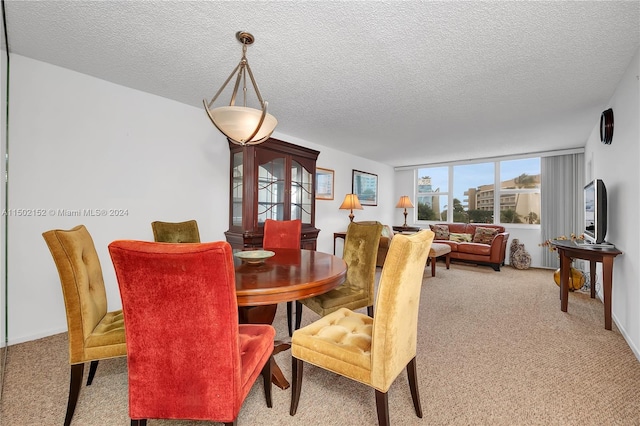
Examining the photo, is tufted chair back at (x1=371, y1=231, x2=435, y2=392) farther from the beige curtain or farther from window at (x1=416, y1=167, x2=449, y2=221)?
window at (x1=416, y1=167, x2=449, y2=221)

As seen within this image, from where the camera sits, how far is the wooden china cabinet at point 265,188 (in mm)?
3279

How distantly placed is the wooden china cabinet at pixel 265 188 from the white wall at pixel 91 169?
0.73ft

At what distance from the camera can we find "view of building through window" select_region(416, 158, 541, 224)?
18.4 ft

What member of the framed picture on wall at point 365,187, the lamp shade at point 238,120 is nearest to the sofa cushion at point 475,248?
the framed picture on wall at point 365,187

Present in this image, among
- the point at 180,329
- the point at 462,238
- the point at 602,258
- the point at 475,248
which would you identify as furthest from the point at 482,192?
the point at 180,329

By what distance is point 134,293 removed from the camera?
99 centimetres

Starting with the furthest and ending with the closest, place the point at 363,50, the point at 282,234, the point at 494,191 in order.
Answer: the point at 494,191
the point at 282,234
the point at 363,50

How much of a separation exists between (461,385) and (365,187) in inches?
186

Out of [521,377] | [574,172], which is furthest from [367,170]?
[521,377]

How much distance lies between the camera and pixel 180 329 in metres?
1.00

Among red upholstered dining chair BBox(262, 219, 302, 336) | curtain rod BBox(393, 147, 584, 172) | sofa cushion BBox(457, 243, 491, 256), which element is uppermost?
curtain rod BBox(393, 147, 584, 172)

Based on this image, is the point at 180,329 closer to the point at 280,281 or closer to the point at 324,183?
the point at 280,281

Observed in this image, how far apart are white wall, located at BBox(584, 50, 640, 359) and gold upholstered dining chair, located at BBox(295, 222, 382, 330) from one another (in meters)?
1.90

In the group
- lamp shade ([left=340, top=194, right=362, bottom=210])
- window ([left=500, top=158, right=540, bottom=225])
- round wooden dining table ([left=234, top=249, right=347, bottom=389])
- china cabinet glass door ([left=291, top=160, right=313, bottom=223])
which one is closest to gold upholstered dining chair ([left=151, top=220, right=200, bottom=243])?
round wooden dining table ([left=234, top=249, right=347, bottom=389])
